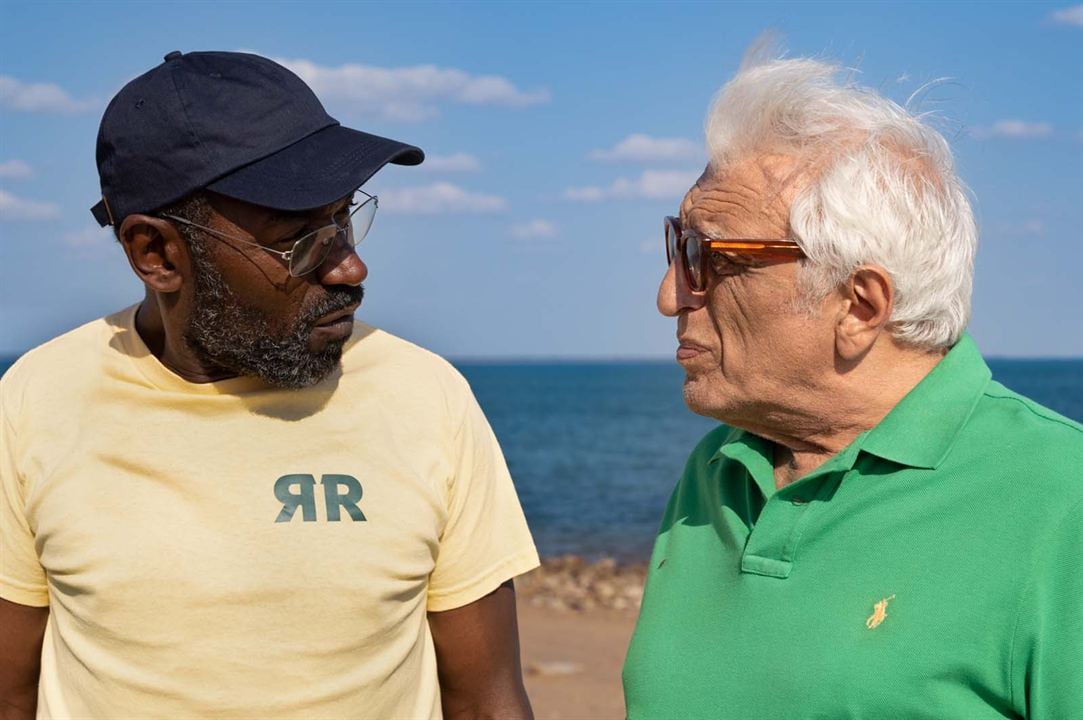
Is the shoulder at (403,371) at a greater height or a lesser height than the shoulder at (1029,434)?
lesser

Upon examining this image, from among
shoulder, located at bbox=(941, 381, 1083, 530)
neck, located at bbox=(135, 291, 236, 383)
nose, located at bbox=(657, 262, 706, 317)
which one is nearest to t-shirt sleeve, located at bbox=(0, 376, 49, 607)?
neck, located at bbox=(135, 291, 236, 383)

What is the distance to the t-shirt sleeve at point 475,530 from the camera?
2932 millimetres

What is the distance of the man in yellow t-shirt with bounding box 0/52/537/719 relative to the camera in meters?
2.76

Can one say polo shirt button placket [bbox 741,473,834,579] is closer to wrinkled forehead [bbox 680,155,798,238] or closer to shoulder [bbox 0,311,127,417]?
wrinkled forehead [bbox 680,155,798,238]

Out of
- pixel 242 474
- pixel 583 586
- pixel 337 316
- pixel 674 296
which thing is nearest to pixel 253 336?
pixel 337 316

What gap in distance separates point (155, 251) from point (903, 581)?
1.84 meters

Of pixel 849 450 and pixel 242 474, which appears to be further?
pixel 242 474

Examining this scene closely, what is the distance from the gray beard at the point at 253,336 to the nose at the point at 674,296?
0.74 metres

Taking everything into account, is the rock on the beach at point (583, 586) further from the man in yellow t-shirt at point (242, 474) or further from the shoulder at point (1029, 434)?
the shoulder at point (1029, 434)

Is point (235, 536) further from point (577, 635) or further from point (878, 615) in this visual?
point (577, 635)

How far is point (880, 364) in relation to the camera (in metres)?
2.62

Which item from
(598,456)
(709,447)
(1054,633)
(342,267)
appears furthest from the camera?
(598,456)

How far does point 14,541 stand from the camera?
9.23 feet

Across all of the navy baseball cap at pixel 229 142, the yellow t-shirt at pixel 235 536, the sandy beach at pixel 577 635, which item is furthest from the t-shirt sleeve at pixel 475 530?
the sandy beach at pixel 577 635
